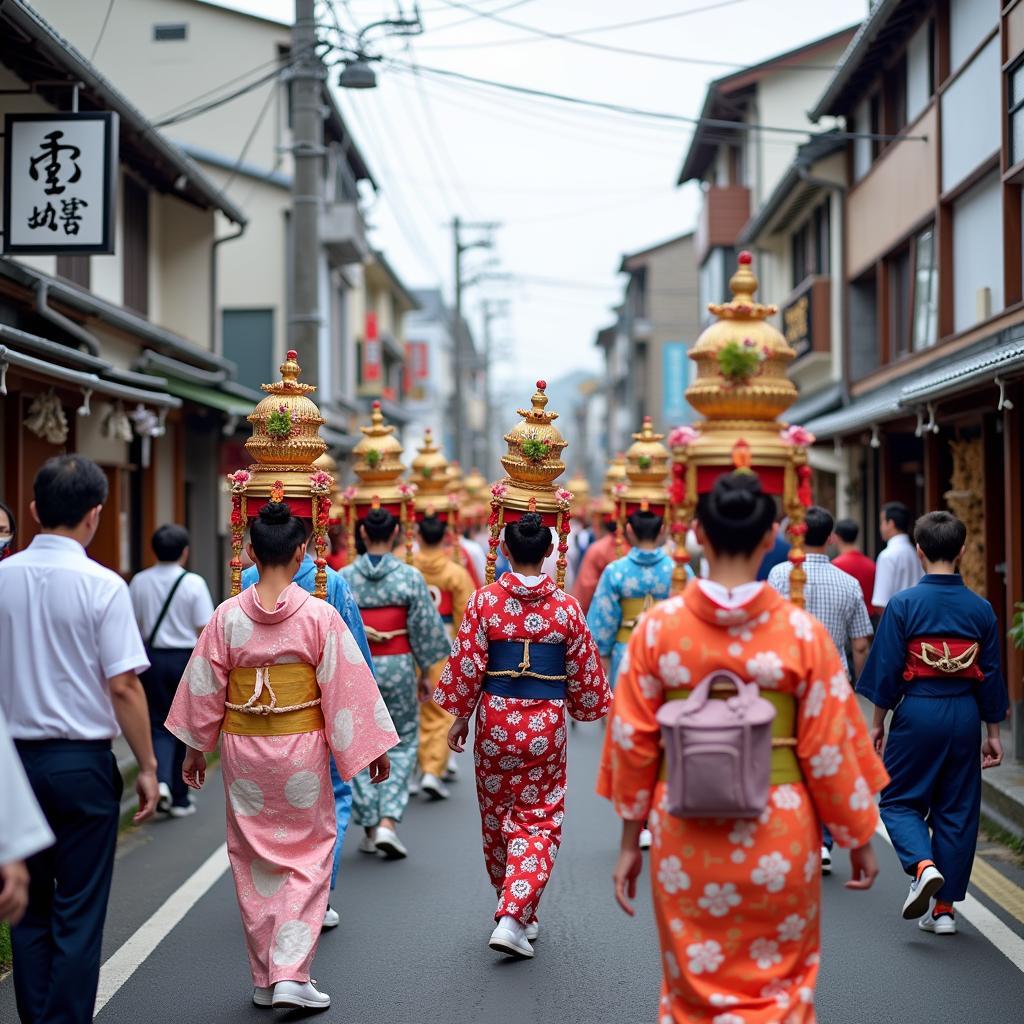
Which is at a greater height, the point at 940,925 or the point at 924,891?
the point at 924,891

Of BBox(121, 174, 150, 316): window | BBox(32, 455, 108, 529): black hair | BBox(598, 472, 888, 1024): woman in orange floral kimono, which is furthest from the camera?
BBox(121, 174, 150, 316): window

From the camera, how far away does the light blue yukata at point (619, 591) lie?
381 inches

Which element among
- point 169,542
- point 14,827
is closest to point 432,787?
point 169,542

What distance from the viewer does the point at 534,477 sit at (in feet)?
26.1

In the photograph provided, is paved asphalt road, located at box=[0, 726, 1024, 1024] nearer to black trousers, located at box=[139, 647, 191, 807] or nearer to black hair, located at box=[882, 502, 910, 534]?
black trousers, located at box=[139, 647, 191, 807]

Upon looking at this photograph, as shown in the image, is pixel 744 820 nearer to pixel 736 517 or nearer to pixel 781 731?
pixel 781 731

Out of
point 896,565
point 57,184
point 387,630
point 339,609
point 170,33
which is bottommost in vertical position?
point 387,630

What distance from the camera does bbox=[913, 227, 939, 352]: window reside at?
1571 cm

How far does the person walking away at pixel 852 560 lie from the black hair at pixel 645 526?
1520 mm

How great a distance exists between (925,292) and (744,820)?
13.4m

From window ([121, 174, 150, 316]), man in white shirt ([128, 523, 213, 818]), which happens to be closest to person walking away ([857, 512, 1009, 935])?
man in white shirt ([128, 523, 213, 818])

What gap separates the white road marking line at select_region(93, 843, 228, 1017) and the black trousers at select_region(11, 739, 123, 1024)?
2.41 feet

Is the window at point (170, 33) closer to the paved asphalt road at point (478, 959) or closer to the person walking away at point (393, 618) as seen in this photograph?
the person walking away at point (393, 618)

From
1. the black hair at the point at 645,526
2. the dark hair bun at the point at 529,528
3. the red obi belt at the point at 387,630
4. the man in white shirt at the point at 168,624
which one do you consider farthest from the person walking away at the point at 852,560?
the man in white shirt at the point at 168,624
